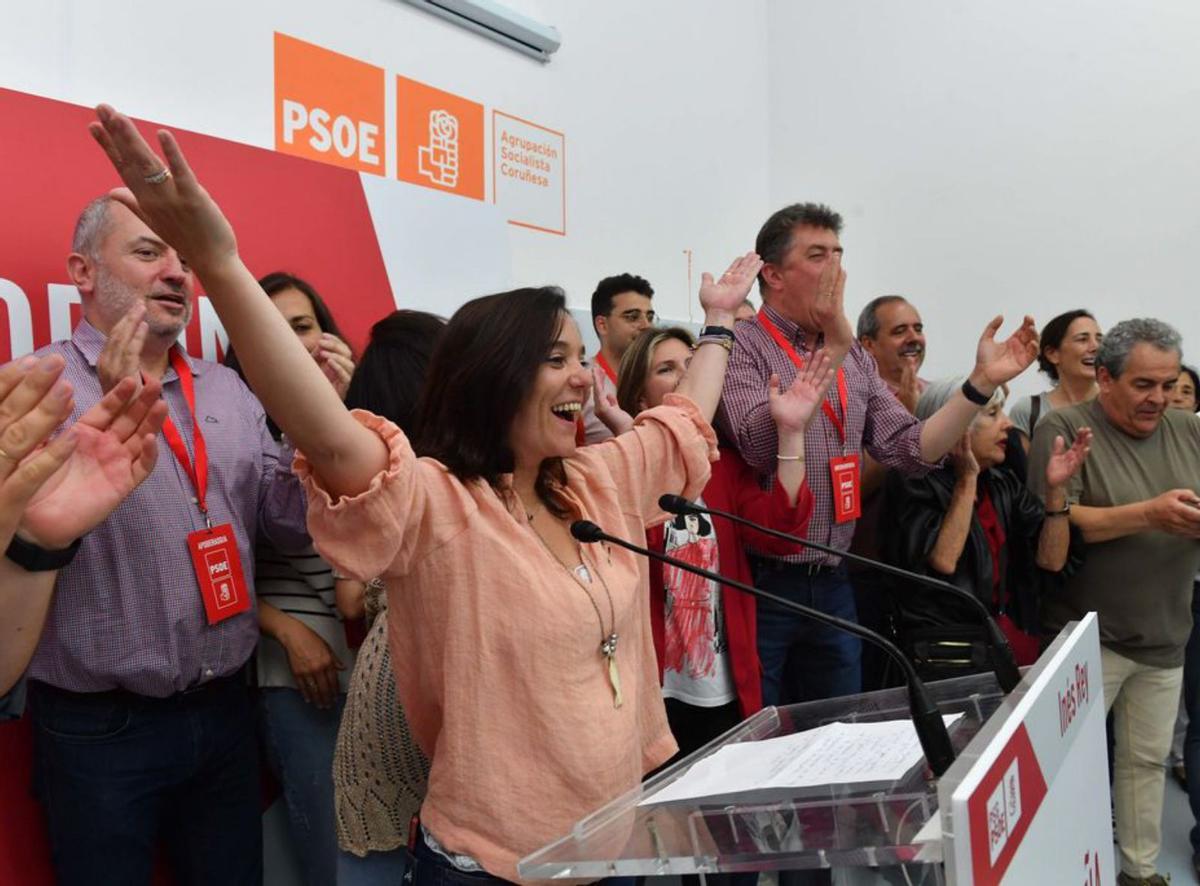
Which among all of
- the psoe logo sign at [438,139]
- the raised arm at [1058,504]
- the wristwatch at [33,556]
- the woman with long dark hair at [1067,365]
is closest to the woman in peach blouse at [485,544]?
the wristwatch at [33,556]

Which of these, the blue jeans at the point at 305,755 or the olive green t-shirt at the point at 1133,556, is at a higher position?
the olive green t-shirt at the point at 1133,556

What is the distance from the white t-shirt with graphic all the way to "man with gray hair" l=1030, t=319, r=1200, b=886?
1.20 meters

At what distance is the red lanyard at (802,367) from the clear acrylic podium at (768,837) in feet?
5.02

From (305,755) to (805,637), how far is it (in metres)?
1.16

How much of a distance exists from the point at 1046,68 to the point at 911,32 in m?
0.75

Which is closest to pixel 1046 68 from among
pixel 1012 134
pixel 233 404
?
pixel 1012 134

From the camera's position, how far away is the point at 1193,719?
2.84 meters

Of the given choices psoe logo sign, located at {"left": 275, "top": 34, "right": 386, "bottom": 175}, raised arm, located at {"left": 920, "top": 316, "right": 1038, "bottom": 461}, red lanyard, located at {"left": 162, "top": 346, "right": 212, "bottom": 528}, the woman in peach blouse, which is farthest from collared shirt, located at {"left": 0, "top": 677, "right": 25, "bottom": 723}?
raised arm, located at {"left": 920, "top": 316, "right": 1038, "bottom": 461}

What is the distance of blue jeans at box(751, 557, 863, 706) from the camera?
2223mm

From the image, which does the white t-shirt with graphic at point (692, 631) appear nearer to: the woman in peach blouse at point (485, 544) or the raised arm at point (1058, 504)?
the woman in peach blouse at point (485, 544)

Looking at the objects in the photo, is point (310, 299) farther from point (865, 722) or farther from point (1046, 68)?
point (1046, 68)

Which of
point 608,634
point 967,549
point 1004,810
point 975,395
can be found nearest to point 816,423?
point 975,395

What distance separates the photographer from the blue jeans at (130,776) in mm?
1552

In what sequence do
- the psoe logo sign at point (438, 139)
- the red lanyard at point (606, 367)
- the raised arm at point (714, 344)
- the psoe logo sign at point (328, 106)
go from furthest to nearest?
the red lanyard at point (606, 367), the psoe logo sign at point (438, 139), the psoe logo sign at point (328, 106), the raised arm at point (714, 344)
